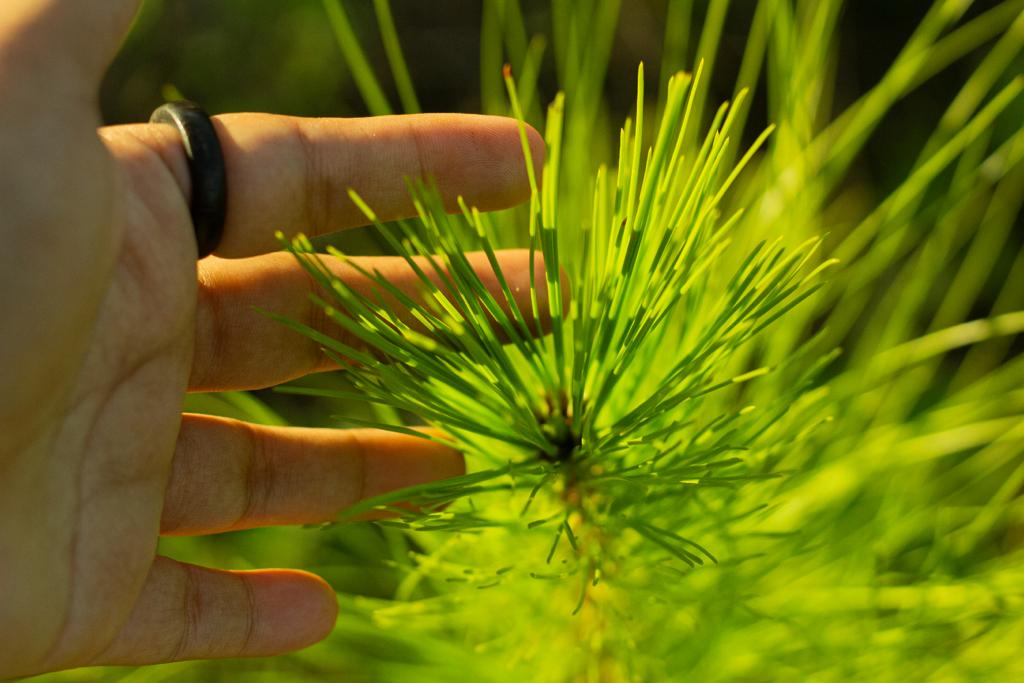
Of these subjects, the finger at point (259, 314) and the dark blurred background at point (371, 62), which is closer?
the finger at point (259, 314)

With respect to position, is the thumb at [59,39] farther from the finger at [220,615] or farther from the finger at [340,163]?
the finger at [220,615]

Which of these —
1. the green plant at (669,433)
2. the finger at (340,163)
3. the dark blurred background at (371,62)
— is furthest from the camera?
the dark blurred background at (371,62)

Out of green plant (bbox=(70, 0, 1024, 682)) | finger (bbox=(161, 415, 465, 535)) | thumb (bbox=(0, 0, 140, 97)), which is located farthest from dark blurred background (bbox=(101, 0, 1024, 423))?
thumb (bbox=(0, 0, 140, 97))

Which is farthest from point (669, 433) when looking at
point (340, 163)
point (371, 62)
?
point (371, 62)

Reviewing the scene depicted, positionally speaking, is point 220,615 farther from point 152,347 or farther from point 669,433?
point 669,433

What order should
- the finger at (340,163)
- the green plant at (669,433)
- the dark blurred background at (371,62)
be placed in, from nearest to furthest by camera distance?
1. the green plant at (669,433)
2. the finger at (340,163)
3. the dark blurred background at (371,62)

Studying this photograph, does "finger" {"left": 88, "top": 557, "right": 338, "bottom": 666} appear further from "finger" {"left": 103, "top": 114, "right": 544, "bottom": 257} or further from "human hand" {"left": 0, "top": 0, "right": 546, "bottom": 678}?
"finger" {"left": 103, "top": 114, "right": 544, "bottom": 257}

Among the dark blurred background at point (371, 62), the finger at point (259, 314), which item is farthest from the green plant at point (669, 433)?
the dark blurred background at point (371, 62)
